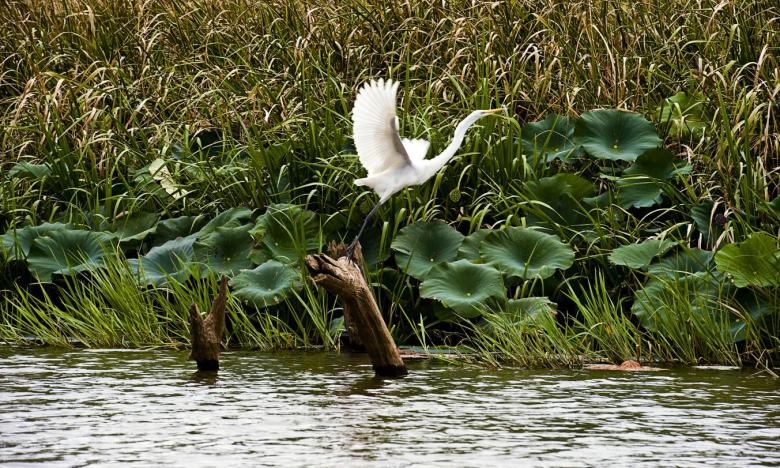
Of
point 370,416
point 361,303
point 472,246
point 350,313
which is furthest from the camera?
point 472,246

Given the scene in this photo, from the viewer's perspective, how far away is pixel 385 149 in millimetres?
5992

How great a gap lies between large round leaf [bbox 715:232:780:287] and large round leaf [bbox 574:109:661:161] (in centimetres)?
145

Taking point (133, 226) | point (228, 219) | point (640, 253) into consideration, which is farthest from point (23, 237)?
point (640, 253)

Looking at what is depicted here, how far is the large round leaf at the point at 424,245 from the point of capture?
6668 mm

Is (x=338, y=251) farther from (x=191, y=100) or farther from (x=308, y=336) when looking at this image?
(x=191, y=100)

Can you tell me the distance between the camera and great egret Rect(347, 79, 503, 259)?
5699mm

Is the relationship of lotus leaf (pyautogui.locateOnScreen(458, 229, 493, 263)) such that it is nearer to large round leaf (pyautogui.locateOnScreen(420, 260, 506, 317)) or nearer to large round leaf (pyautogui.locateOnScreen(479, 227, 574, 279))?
large round leaf (pyautogui.locateOnScreen(479, 227, 574, 279))

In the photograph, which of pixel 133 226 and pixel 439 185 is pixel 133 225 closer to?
pixel 133 226

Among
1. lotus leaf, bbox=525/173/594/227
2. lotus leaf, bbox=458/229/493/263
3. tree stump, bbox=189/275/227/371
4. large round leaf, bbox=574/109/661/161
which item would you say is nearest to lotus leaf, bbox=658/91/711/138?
large round leaf, bbox=574/109/661/161

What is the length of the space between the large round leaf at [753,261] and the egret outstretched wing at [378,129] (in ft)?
5.38

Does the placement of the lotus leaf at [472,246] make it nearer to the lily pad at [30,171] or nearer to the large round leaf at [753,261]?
the large round leaf at [753,261]

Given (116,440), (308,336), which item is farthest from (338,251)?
(116,440)

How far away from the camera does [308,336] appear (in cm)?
674

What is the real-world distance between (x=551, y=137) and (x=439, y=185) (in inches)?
31.7
